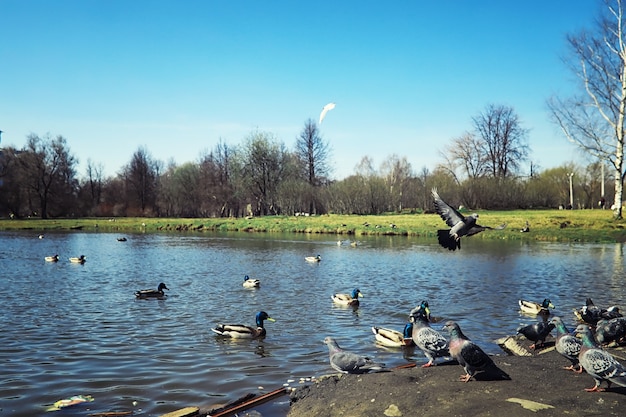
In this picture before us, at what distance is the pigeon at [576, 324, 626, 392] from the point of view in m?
6.76

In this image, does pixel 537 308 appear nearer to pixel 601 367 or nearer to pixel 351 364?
pixel 601 367

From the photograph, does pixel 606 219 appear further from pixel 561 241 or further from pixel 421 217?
pixel 421 217

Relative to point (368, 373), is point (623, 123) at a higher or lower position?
higher

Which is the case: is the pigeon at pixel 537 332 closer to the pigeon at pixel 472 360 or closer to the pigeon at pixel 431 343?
the pigeon at pixel 431 343

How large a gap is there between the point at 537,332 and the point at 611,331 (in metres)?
1.32

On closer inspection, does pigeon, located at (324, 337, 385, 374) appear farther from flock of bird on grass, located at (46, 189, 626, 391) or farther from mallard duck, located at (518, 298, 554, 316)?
mallard duck, located at (518, 298, 554, 316)

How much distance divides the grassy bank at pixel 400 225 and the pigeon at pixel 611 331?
1143 inches

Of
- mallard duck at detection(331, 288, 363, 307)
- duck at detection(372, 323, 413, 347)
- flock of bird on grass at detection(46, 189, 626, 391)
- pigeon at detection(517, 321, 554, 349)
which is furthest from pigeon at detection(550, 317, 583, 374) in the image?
mallard duck at detection(331, 288, 363, 307)

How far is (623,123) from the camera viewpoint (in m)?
34.8

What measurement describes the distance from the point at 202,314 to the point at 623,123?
107ft

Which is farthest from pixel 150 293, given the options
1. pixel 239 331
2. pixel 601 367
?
pixel 601 367

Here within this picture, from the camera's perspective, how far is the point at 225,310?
15523 millimetres

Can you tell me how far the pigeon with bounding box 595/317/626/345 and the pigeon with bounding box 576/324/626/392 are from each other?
3011mm

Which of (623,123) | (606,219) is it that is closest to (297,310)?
(623,123)
